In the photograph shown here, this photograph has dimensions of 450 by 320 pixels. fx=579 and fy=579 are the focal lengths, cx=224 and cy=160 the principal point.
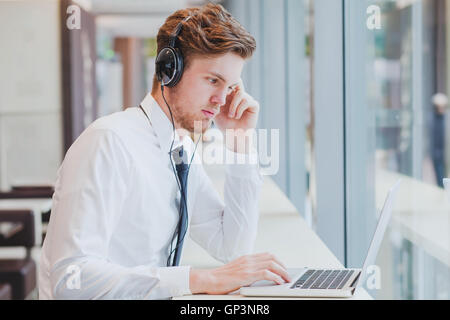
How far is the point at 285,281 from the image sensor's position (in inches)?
42.0

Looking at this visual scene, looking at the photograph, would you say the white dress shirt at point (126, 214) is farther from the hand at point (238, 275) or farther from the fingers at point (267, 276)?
the fingers at point (267, 276)

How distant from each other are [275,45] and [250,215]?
5.66ft

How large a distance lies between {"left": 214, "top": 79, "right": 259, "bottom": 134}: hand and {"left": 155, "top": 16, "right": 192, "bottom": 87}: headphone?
0.62 feet

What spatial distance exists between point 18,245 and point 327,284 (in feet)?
6.92

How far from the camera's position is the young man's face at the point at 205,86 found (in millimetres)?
1224

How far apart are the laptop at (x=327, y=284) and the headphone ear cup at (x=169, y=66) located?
0.46 meters

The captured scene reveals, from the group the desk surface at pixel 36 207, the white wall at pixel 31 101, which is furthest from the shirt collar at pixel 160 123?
the white wall at pixel 31 101

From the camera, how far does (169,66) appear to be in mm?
1209

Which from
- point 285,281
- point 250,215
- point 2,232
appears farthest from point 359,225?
point 2,232

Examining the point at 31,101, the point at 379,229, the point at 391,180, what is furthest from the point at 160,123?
the point at 31,101

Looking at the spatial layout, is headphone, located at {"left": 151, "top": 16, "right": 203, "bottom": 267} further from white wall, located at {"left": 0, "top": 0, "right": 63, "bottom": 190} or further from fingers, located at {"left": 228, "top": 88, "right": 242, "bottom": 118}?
white wall, located at {"left": 0, "top": 0, "right": 63, "bottom": 190}

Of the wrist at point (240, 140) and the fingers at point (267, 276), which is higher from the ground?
the wrist at point (240, 140)

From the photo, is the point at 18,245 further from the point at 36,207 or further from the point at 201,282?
the point at 201,282

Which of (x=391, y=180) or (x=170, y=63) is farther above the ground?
(x=170, y=63)
